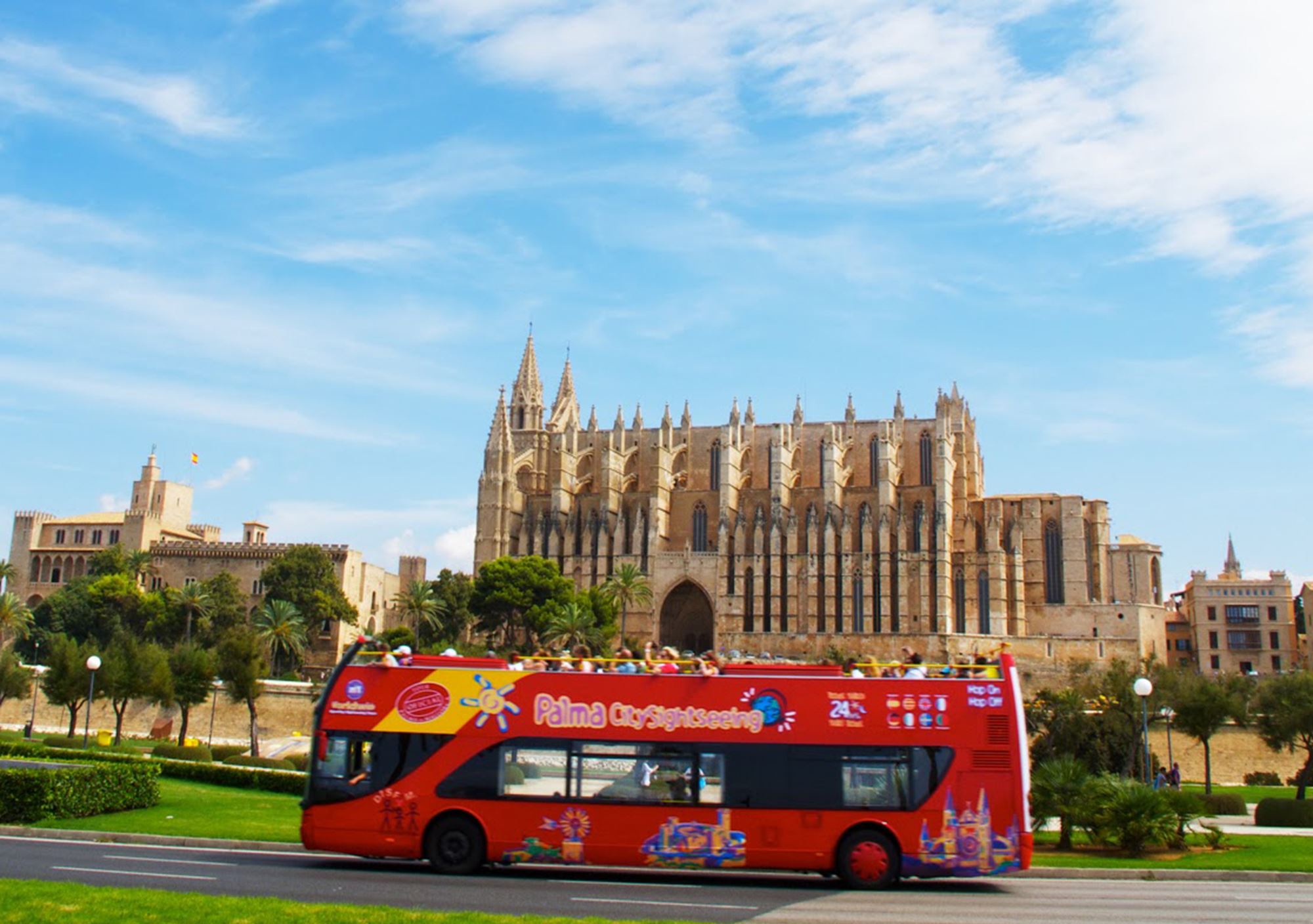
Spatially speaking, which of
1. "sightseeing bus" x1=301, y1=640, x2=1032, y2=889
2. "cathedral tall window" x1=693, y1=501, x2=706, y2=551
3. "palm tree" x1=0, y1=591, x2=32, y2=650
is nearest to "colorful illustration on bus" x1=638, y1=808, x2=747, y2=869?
"sightseeing bus" x1=301, y1=640, x2=1032, y2=889

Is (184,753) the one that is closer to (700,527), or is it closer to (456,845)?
(456,845)

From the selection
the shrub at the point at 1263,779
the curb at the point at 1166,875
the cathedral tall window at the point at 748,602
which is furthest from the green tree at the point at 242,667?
the shrub at the point at 1263,779

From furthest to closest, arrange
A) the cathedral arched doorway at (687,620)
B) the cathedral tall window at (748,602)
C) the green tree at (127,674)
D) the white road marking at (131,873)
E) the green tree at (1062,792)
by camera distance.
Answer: the cathedral arched doorway at (687,620) < the cathedral tall window at (748,602) < the green tree at (127,674) < the green tree at (1062,792) < the white road marking at (131,873)

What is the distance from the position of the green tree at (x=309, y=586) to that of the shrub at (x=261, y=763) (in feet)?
121

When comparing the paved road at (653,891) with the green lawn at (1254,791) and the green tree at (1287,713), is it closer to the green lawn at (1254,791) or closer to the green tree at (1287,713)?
the green lawn at (1254,791)

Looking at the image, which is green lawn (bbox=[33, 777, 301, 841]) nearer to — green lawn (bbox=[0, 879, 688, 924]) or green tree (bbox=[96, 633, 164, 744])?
green lawn (bbox=[0, 879, 688, 924])

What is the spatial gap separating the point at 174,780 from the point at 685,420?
2416 inches

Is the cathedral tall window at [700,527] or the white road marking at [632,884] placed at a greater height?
the cathedral tall window at [700,527]

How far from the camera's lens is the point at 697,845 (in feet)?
48.8

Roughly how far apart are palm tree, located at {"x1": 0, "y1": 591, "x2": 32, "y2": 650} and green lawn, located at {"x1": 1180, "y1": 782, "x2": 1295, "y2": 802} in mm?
56937

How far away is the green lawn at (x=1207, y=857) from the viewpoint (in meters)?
17.5

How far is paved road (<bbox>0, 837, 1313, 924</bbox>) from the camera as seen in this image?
12.6 m

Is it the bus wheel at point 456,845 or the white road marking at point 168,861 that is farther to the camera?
the white road marking at point 168,861

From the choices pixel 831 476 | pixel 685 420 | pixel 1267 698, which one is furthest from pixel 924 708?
pixel 685 420
